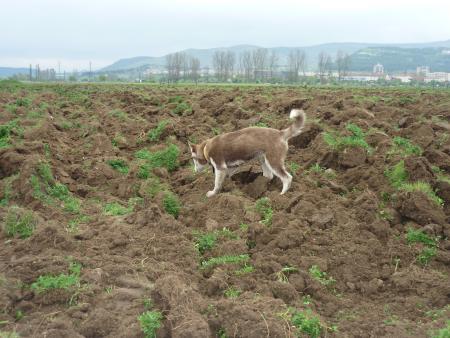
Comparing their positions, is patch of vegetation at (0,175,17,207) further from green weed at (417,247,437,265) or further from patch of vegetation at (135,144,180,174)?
green weed at (417,247,437,265)

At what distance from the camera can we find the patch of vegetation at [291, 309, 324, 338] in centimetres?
593

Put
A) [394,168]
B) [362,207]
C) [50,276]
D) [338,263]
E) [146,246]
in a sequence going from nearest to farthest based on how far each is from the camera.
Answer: [50,276]
[338,263]
[146,246]
[362,207]
[394,168]

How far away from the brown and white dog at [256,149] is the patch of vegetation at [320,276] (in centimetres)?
342

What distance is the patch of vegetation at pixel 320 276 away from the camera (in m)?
7.57

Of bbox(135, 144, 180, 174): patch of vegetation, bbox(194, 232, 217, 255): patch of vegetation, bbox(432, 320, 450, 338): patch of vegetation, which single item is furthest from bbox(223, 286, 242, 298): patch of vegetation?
bbox(135, 144, 180, 174): patch of vegetation

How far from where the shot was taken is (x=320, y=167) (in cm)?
1275

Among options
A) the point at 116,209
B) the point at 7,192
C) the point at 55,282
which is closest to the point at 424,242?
the point at 55,282

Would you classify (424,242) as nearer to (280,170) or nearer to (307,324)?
(280,170)

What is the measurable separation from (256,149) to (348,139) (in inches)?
115

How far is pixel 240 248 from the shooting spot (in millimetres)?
8516

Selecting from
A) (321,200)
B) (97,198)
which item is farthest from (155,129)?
(321,200)

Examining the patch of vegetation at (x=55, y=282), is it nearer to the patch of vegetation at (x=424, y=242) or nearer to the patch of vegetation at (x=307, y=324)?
the patch of vegetation at (x=307, y=324)

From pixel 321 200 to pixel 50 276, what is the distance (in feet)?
18.2

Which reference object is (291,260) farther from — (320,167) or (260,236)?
(320,167)
